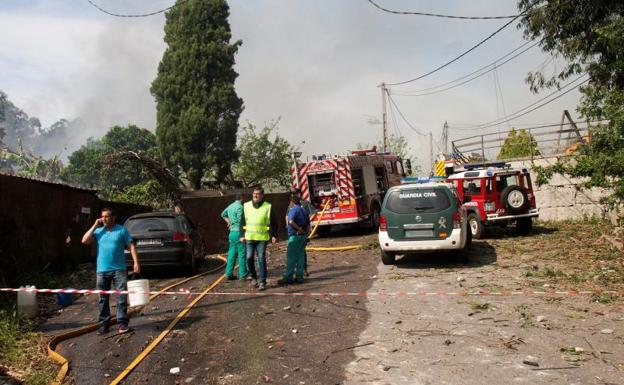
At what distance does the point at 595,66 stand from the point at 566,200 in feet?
Answer: 23.8

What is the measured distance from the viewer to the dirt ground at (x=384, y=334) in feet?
17.0

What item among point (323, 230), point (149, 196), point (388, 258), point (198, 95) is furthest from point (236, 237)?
point (198, 95)

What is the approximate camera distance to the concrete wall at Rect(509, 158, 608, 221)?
20.6 meters

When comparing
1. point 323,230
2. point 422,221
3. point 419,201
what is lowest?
point 323,230

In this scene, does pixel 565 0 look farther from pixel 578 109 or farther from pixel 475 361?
pixel 475 361

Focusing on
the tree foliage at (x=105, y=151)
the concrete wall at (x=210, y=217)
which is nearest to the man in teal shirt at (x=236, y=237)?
the concrete wall at (x=210, y=217)

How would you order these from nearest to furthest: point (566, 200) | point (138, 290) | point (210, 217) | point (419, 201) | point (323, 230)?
point (138, 290) < point (419, 201) < point (210, 217) < point (323, 230) < point (566, 200)

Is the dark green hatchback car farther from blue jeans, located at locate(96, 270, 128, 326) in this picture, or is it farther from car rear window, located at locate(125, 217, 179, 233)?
blue jeans, located at locate(96, 270, 128, 326)

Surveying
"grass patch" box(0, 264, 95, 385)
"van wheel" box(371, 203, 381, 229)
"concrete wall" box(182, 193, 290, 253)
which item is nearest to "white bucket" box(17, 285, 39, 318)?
"grass patch" box(0, 264, 95, 385)

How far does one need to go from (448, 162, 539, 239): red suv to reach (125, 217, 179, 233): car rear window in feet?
27.3

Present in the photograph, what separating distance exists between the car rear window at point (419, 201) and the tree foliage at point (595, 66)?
336 centimetres

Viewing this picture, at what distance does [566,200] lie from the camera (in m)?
21.2

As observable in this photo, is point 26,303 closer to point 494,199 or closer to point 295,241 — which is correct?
point 295,241

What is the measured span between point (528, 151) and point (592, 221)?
5967 millimetres
